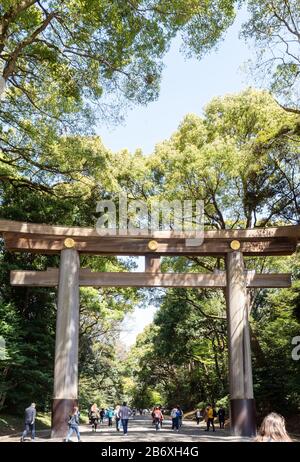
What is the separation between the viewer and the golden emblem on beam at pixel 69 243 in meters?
12.2

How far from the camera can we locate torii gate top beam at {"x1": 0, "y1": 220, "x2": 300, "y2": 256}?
12.1m

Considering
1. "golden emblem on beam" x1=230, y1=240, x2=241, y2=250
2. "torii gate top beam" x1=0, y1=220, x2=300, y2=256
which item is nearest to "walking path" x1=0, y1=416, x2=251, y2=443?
"torii gate top beam" x1=0, y1=220, x2=300, y2=256

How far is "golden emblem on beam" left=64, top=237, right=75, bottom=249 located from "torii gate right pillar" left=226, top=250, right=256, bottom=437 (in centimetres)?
439

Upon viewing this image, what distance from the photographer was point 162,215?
725 inches

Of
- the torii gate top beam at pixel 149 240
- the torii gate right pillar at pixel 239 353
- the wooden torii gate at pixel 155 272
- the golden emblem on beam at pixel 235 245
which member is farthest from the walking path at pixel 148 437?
the golden emblem on beam at pixel 235 245

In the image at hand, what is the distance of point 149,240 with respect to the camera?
1247cm

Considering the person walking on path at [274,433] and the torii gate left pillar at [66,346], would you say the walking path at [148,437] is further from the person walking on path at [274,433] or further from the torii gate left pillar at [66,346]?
the person walking on path at [274,433]

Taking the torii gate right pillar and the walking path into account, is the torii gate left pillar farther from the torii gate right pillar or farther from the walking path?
the torii gate right pillar

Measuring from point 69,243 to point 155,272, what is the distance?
2534mm

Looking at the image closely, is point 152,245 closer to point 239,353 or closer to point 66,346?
point 66,346

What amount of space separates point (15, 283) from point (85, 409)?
22771 millimetres

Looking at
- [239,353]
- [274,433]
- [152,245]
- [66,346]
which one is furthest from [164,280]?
[274,433]

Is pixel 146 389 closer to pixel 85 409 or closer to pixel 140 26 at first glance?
pixel 85 409

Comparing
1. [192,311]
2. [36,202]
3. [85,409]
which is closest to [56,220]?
[36,202]
